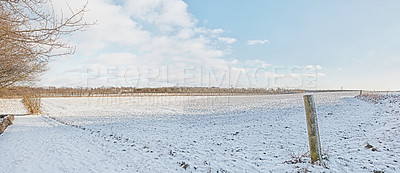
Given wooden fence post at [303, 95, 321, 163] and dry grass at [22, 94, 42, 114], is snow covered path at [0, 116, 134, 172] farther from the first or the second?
dry grass at [22, 94, 42, 114]

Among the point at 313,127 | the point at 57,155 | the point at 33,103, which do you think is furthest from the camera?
the point at 33,103

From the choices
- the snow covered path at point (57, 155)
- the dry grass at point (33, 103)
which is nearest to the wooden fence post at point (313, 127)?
Result: the snow covered path at point (57, 155)

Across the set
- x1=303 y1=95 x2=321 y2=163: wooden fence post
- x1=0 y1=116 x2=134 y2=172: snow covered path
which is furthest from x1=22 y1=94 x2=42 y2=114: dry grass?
x1=303 y1=95 x2=321 y2=163: wooden fence post

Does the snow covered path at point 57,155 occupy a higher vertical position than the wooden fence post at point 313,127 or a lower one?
lower

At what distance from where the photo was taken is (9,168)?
20.8 feet


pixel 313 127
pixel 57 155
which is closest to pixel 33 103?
pixel 57 155

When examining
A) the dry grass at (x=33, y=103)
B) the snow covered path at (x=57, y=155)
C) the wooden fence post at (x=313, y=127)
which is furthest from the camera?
the dry grass at (x=33, y=103)

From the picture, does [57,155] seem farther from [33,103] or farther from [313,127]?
[33,103]

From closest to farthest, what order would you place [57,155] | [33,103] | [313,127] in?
[313,127]
[57,155]
[33,103]

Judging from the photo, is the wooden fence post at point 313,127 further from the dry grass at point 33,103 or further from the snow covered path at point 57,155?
the dry grass at point 33,103

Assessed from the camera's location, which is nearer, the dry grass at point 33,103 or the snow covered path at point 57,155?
the snow covered path at point 57,155

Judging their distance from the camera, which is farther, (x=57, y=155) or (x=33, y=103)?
(x=33, y=103)

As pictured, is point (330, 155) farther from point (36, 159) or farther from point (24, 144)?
point (24, 144)

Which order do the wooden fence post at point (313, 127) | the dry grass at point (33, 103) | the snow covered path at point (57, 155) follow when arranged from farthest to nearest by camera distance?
the dry grass at point (33, 103), the snow covered path at point (57, 155), the wooden fence post at point (313, 127)
